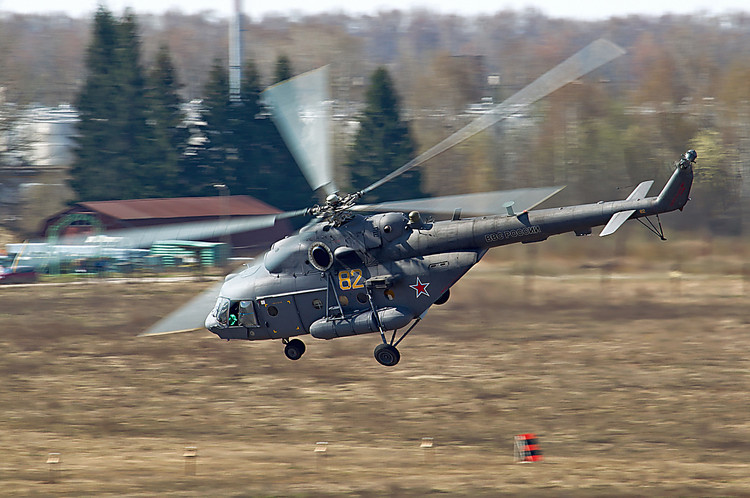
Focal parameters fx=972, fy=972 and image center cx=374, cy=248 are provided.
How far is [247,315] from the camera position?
23344 mm

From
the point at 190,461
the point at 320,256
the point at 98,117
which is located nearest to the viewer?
the point at 320,256

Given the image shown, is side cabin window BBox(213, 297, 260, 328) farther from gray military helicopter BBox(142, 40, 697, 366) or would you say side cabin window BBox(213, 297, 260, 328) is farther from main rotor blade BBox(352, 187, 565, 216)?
main rotor blade BBox(352, 187, 565, 216)

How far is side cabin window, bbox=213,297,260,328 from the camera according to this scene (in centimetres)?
2330

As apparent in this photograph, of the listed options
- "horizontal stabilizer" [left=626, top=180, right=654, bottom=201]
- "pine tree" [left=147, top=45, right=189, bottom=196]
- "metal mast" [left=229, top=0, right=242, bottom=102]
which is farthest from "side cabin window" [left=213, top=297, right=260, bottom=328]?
"metal mast" [left=229, top=0, right=242, bottom=102]

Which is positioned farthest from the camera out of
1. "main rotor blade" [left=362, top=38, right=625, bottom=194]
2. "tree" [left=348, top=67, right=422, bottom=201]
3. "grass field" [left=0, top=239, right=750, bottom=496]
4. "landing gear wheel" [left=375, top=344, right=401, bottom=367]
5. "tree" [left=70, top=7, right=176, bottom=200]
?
"tree" [left=70, top=7, right=176, bottom=200]

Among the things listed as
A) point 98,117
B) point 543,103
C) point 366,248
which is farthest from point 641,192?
point 98,117

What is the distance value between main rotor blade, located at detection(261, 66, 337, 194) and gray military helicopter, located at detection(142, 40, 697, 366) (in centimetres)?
2

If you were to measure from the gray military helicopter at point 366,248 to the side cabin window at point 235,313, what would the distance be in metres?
0.02

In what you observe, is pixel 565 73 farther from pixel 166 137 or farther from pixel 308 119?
pixel 166 137

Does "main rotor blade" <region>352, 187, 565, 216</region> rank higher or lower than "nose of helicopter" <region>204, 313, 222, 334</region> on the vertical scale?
higher

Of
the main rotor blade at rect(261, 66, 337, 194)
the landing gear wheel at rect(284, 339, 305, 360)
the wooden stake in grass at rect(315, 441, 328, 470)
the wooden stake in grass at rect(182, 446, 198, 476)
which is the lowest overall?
the wooden stake in grass at rect(315, 441, 328, 470)

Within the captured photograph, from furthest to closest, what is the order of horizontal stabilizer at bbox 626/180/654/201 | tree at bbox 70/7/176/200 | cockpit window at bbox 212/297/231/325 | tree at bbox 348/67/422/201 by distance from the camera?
tree at bbox 70/7/176/200 < tree at bbox 348/67/422/201 < cockpit window at bbox 212/297/231/325 < horizontal stabilizer at bbox 626/180/654/201

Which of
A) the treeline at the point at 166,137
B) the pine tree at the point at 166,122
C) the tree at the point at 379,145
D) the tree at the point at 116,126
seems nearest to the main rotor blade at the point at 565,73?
the tree at the point at 379,145

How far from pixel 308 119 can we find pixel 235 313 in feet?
19.4
